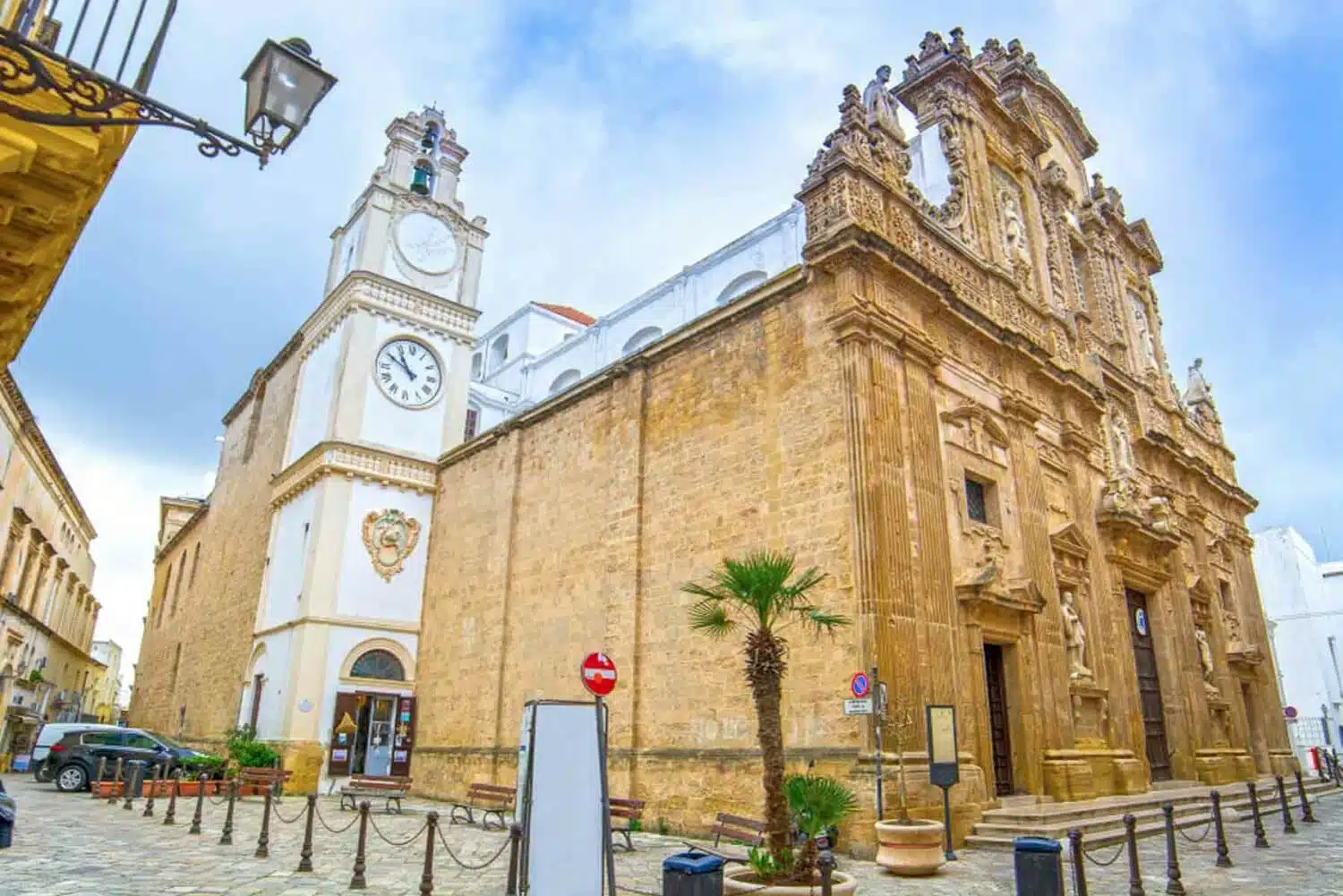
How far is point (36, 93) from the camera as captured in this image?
4.53 meters

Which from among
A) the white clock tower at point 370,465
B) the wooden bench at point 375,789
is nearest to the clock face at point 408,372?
the white clock tower at point 370,465

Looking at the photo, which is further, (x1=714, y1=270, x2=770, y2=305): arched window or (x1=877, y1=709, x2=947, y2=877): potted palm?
(x1=714, y1=270, x2=770, y2=305): arched window

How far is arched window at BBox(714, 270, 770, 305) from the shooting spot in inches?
966

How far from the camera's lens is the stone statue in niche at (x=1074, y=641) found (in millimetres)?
14992

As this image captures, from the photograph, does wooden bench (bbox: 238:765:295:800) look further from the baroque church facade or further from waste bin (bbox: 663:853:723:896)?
waste bin (bbox: 663:853:723:896)

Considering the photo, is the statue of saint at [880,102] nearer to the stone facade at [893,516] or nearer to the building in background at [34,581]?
the stone facade at [893,516]

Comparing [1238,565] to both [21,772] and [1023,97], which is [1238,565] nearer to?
[1023,97]

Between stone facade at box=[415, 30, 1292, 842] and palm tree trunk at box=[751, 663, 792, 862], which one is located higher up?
stone facade at box=[415, 30, 1292, 842]

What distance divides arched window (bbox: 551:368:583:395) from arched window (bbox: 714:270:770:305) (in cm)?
679

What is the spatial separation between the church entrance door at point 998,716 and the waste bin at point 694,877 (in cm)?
806

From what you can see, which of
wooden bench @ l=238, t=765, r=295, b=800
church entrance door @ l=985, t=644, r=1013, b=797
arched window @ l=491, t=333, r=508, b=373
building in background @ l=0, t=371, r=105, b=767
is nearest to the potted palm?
church entrance door @ l=985, t=644, r=1013, b=797

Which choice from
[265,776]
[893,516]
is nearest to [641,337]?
[265,776]

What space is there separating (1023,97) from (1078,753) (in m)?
15.9

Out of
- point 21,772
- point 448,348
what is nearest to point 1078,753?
point 448,348
